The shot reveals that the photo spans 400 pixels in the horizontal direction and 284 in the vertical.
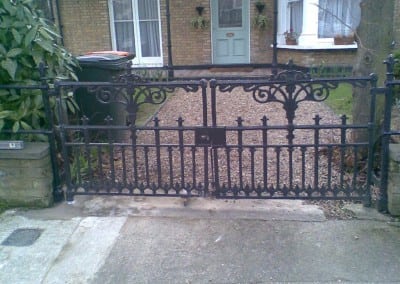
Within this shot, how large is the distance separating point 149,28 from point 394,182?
Result: 33.3 ft

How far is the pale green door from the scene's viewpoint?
459 inches

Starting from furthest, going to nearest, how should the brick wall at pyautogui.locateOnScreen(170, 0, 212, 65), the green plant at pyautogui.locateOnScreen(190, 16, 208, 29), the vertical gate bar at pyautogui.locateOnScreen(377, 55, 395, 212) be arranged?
the brick wall at pyautogui.locateOnScreen(170, 0, 212, 65) → the green plant at pyautogui.locateOnScreen(190, 16, 208, 29) → the vertical gate bar at pyautogui.locateOnScreen(377, 55, 395, 212)

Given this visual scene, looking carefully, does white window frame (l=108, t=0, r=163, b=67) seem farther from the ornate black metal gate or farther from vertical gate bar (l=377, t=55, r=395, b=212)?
vertical gate bar (l=377, t=55, r=395, b=212)

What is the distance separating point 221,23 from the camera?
11.8 m

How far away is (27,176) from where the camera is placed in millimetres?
3533

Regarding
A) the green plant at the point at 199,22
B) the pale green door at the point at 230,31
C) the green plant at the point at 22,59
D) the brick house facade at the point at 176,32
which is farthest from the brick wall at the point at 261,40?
the green plant at the point at 22,59

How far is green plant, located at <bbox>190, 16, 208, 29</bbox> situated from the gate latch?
28.0ft

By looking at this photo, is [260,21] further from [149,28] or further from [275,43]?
[149,28]

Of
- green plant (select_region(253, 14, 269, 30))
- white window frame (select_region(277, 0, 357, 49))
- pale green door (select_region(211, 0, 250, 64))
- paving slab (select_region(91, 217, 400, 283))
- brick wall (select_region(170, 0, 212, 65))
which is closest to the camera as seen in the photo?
paving slab (select_region(91, 217, 400, 283))

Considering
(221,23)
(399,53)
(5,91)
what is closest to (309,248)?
(5,91)

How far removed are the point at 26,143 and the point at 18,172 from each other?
28 cm

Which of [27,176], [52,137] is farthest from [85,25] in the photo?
[27,176]

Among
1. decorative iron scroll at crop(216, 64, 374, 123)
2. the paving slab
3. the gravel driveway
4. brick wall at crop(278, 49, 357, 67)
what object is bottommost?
the paving slab

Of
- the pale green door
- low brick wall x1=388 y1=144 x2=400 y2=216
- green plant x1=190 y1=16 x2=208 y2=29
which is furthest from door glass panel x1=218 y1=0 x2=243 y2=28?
low brick wall x1=388 y1=144 x2=400 y2=216
